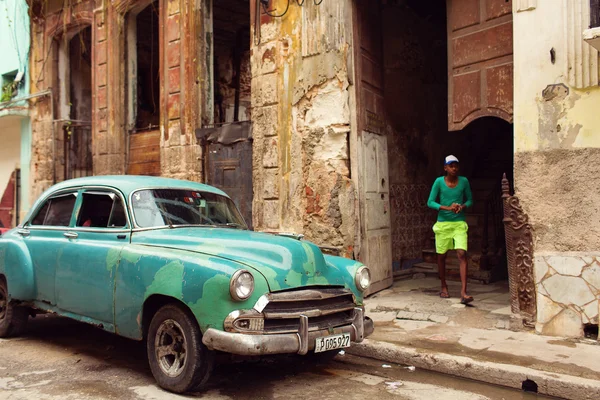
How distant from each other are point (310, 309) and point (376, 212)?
4157 millimetres

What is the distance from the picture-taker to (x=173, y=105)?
10562mm

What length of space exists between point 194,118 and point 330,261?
6126 millimetres

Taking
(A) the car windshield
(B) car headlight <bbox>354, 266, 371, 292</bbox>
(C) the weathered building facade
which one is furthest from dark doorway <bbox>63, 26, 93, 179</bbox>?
(B) car headlight <bbox>354, 266, 371, 292</bbox>

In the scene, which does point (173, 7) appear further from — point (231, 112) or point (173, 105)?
point (231, 112)

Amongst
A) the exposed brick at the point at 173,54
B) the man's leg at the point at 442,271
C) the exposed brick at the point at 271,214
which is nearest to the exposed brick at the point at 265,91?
the exposed brick at the point at 271,214

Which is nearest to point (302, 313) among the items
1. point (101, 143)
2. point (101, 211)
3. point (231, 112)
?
point (101, 211)

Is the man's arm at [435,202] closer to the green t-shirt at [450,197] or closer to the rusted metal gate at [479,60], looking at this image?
the green t-shirt at [450,197]

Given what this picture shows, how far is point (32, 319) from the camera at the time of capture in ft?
22.5

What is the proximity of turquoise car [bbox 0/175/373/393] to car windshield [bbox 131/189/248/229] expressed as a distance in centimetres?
1

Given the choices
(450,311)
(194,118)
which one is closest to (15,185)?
(194,118)

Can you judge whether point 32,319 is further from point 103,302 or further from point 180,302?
point 180,302

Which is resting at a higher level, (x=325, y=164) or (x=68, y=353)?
(x=325, y=164)

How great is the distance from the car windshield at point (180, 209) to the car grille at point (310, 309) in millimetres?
1421

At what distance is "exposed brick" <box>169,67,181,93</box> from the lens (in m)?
10.5
